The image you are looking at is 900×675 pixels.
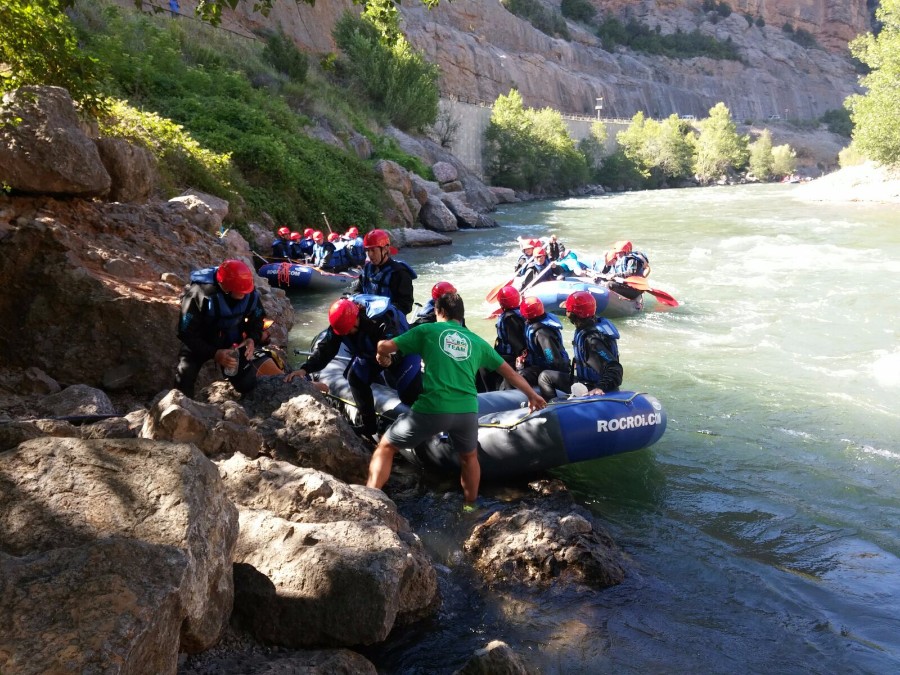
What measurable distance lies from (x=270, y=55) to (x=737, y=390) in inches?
1084

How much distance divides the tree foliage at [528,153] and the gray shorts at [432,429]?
124ft

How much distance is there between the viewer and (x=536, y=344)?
248 inches

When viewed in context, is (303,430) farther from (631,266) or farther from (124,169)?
(631,266)

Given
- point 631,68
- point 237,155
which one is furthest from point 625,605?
point 631,68

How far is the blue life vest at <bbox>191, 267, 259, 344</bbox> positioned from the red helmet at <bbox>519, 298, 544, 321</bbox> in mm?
2278

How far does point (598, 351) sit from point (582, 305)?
411 mm

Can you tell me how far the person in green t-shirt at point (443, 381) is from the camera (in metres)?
4.58

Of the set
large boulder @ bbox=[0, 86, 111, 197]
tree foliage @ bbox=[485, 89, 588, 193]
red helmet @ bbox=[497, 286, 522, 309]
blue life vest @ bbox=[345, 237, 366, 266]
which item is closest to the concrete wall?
tree foliage @ bbox=[485, 89, 588, 193]

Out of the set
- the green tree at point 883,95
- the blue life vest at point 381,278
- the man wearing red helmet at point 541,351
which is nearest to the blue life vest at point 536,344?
the man wearing red helmet at point 541,351

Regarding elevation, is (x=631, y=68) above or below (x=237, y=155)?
above

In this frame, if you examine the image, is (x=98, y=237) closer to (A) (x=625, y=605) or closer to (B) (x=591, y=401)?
(B) (x=591, y=401)

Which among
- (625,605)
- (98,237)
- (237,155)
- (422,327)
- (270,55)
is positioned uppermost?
(270,55)

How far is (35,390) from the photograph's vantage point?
18.2ft

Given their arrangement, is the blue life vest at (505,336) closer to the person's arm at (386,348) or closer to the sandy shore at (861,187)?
the person's arm at (386,348)
